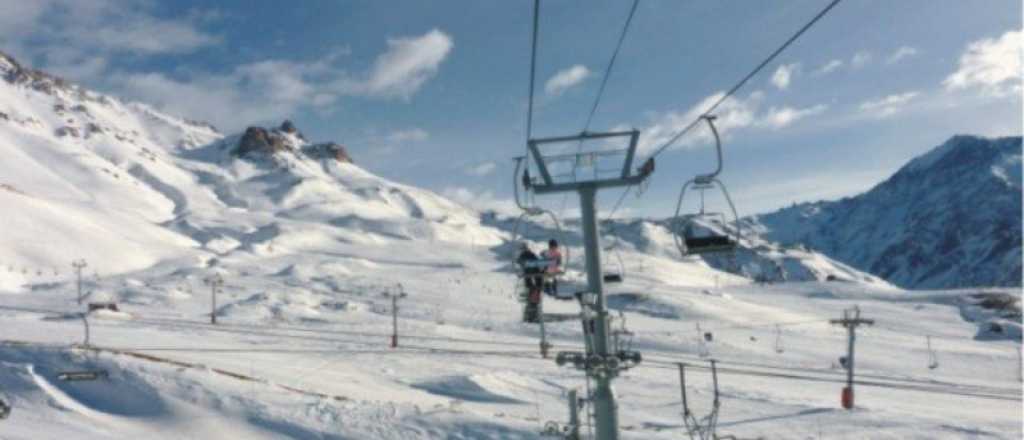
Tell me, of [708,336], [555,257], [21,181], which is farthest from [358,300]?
[21,181]

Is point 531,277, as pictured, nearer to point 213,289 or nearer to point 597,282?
point 597,282

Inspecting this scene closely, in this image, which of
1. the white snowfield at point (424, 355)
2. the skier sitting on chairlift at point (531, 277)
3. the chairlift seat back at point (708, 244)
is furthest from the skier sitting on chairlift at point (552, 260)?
the chairlift seat back at point (708, 244)


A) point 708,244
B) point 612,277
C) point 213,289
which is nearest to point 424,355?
point 213,289

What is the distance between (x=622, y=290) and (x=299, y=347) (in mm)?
44274

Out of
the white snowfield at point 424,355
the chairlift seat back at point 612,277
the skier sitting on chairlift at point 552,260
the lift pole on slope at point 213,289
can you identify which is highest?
the skier sitting on chairlift at point 552,260

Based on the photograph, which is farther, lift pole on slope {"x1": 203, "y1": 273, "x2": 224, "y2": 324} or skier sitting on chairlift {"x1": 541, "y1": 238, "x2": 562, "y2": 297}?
lift pole on slope {"x1": 203, "y1": 273, "x2": 224, "y2": 324}

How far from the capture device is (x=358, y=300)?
2719 inches

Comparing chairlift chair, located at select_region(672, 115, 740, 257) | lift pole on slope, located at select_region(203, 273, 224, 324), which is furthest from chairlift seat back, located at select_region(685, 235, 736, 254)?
lift pole on slope, located at select_region(203, 273, 224, 324)

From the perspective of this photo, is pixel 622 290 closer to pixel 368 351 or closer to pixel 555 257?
pixel 368 351

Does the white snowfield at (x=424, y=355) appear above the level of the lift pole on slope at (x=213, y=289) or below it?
below

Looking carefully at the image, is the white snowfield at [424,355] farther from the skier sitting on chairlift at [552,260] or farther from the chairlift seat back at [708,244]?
the chairlift seat back at [708,244]

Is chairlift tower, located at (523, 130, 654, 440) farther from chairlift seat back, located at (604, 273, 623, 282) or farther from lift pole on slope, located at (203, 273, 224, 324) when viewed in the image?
lift pole on slope, located at (203, 273, 224, 324)

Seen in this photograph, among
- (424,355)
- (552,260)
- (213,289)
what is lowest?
(424,355)

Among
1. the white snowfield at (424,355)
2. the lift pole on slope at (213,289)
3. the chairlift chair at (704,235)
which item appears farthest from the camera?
the lift pole on slope at (213,289)
